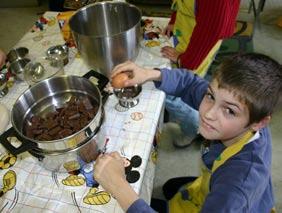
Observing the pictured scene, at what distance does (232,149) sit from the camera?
662 millimetres

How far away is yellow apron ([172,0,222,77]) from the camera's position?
106 cm

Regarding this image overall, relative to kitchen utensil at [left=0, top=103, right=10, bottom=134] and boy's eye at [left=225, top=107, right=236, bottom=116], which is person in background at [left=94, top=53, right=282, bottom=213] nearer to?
boy's eye at [left=225, top=107, right=236, bottom=116]

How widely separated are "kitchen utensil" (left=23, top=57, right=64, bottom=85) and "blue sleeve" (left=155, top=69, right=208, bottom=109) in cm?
34

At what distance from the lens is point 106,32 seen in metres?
1.04

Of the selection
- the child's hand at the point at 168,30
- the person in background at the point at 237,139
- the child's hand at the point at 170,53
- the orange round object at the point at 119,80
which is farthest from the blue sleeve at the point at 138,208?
the child's hand at the point at 168,30

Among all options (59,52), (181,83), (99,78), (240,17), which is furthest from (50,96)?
(240,17)

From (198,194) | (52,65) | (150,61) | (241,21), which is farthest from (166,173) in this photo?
(241,21)

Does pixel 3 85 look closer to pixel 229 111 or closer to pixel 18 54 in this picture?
pixel 18 54

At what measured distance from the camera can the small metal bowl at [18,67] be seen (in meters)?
0.97

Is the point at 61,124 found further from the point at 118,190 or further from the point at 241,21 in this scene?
the point at 241,21

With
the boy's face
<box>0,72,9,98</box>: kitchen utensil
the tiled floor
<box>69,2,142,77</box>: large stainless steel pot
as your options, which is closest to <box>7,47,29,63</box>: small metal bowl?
<box>0,72,9,98</box>: kitchen utensil

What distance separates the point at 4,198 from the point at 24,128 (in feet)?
0.56

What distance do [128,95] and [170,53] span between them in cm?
26

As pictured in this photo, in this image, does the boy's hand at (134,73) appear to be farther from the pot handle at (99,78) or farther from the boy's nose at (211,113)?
the boy's nose at (211,113)
